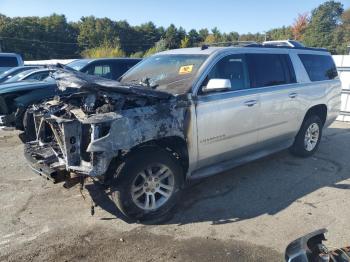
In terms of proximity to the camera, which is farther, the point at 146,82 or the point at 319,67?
the point at 319,67

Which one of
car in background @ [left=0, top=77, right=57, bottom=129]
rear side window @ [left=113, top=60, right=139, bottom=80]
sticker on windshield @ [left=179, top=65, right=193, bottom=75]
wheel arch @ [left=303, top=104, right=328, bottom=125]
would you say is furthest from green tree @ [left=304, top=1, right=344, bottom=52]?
sticker on windshield @ [left=179, top=65, right=193, bottom=75]

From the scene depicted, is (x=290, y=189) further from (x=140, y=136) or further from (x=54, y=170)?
(x=54, y=170)

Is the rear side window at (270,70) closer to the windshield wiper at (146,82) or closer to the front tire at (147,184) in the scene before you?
the windshield wiper at (146,82)

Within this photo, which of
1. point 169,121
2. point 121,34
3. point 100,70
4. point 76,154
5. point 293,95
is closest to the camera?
point 76,154

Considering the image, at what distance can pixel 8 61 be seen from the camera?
55.7 feet

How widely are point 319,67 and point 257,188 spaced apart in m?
2.86

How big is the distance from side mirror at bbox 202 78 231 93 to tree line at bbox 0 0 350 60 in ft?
177

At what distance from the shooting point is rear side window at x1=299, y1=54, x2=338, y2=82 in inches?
248

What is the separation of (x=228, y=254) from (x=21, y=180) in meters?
3.55

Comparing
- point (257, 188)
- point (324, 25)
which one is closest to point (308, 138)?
point (257, 188)

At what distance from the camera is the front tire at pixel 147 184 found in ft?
12.8

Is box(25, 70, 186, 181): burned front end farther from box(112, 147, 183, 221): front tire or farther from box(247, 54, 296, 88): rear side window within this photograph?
box(247, 54, 296, 88): rear side window

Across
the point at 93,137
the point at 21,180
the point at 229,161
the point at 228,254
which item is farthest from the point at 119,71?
the point at 228,254

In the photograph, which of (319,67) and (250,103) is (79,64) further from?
(250,103)
